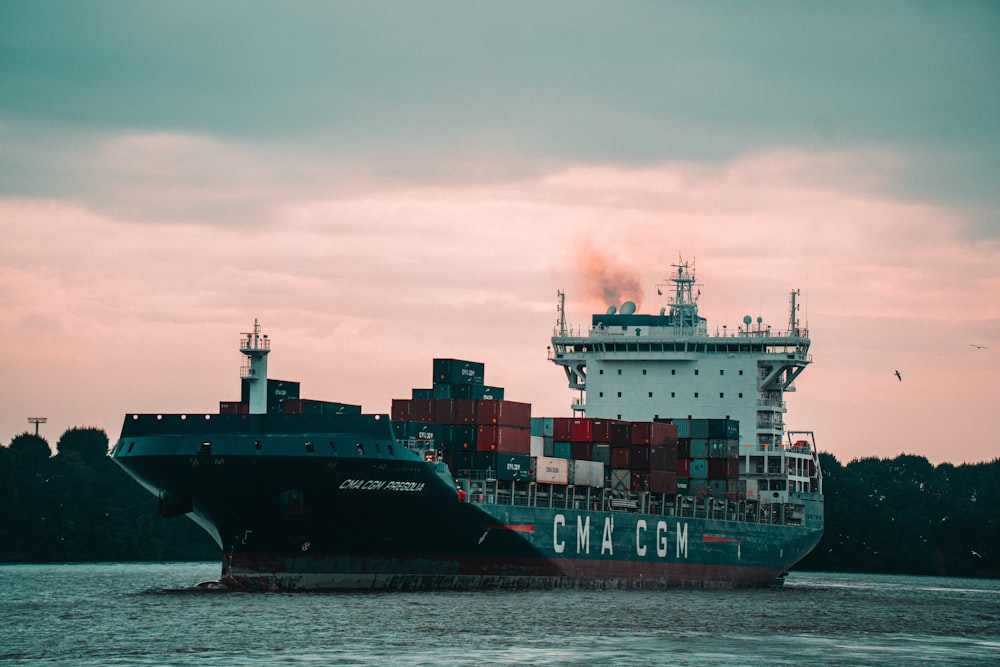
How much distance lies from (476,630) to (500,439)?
1340cm

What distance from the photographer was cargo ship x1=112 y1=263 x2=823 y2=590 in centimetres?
4888

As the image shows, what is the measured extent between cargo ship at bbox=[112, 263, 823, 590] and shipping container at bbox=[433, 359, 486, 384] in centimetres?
8

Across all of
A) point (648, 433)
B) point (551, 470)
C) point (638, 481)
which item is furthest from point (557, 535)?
point (648, 433)

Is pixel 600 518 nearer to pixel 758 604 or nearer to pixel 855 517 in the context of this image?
pixel 758 604

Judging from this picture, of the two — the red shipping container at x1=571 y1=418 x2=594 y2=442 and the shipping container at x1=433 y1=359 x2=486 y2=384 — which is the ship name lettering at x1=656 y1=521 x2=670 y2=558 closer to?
the red shipping container at x1=571 y1=418 x2=594 y2=442

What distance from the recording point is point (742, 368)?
73062 millimetres

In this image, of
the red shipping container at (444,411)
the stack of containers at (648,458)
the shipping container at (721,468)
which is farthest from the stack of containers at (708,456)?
the red shipping container at (444,411)

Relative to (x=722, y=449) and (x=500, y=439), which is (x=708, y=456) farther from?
(x=500, y=439)

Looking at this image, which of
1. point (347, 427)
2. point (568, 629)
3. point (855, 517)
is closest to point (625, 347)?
point (347, 427)

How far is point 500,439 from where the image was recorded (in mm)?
53438

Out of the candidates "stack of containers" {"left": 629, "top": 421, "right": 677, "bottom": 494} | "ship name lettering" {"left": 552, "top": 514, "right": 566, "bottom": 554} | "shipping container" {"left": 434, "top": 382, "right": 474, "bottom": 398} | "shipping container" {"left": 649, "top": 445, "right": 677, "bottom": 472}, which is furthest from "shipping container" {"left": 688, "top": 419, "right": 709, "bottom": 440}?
"shipping container" {"left": 434, "top": 382, "right": 474, "bottom": 398}

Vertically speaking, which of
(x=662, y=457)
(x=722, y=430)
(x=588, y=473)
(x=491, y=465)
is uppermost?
(x=722, y=430)

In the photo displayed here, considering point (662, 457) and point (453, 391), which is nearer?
point (453, 391)

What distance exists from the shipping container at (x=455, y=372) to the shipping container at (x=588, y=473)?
531 cm
